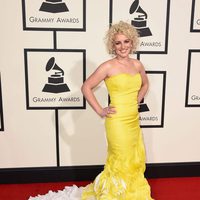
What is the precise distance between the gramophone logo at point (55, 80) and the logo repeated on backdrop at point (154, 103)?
2.56ft

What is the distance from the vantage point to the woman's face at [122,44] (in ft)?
6.75

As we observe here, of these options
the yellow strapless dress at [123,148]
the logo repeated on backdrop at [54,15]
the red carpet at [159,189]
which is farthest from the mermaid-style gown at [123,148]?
the logo repeated on backdrop at [54,15]

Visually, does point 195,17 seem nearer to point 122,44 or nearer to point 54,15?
point 122,44

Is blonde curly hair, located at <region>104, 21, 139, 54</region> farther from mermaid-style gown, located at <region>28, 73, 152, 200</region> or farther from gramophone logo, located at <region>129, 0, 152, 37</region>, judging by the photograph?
gramophone logo, located at <region>129, 0, 152, 37</region>

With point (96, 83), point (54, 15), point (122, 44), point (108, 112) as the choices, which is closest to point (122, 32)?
point (122, 44)

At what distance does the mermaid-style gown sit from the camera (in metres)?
2.13

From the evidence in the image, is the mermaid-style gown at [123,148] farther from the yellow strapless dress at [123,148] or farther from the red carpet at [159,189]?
the red carpet at [159,189]

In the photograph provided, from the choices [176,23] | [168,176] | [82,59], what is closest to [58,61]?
[82,59]

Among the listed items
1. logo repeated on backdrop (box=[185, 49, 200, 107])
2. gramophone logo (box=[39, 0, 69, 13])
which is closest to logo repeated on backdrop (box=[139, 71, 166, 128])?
logo repeated on backdrop (box=[185, 49, 200, 107])

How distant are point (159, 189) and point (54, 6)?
1970mm

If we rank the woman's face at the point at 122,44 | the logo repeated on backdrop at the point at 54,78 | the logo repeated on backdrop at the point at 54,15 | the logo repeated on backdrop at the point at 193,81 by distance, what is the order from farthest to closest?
the logo repeated on backdrop at the point at 193,81
the logo repeated on backdrop at the point at 54,78
the logo repeated on backdrop at the point at 54,15
the woman's face at the point at 122,44

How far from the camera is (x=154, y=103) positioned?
2.95 metres

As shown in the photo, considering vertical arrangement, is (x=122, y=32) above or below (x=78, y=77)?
above

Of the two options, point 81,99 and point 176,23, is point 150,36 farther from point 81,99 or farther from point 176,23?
point 81,99
